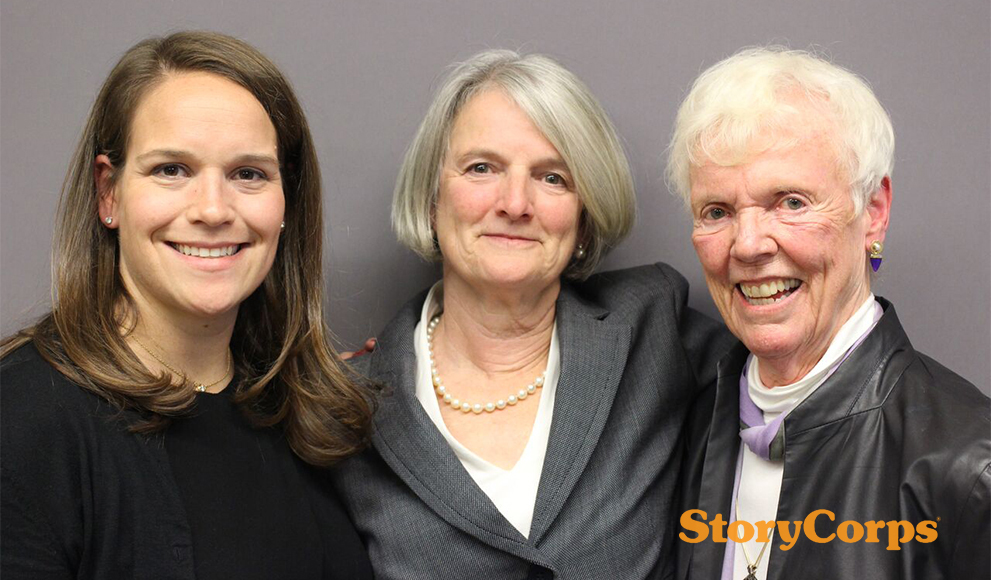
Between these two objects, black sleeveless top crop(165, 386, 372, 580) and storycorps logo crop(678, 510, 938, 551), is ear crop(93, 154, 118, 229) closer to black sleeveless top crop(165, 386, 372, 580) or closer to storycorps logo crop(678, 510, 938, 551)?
black sleeveless top crop(165, 386, 372, 580)

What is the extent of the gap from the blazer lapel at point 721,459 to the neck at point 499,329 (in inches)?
19.6

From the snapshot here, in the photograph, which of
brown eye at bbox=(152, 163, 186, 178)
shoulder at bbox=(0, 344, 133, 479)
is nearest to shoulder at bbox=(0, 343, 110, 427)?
shoulder at bbox=(0, 344, 133, 479)

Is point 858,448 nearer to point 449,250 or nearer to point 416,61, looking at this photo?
point 449,250

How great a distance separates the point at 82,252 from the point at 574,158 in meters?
1.18

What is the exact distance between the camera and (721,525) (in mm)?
2078

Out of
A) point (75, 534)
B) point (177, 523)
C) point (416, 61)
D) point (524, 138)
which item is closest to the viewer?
point (75, 534)

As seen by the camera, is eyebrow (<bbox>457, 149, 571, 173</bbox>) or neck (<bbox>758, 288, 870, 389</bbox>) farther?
eyebrow (<bbox>457, 149, 571, 173</bbox>)

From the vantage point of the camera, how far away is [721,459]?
7.05 ft

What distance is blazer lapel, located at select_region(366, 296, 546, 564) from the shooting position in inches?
83.6

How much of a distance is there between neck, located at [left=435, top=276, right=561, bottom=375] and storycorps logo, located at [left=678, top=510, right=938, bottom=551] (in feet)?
1.94

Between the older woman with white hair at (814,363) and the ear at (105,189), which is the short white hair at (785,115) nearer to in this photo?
the older woman with white hair at (814,363)

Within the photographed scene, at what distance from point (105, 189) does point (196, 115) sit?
0.27 metres

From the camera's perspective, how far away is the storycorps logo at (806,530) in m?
1.73

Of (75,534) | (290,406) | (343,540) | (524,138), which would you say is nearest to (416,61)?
(524,138)
